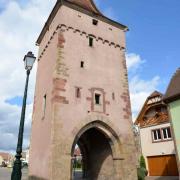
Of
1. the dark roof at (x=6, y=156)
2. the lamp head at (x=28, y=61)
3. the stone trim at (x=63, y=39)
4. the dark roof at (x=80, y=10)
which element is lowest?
the lamp head at (x=28, y=61)

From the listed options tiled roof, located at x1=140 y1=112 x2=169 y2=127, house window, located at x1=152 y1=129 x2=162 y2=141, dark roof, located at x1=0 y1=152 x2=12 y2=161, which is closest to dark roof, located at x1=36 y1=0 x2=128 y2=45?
tiled roof, located at x1=140 y1=112 x2=169 y2=127

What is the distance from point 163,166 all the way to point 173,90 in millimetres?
8702

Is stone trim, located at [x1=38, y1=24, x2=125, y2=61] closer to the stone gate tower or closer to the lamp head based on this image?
the stone gate tower

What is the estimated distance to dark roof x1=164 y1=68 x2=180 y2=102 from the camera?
47.7 ft

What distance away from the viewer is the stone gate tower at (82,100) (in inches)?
516

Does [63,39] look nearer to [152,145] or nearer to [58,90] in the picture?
[58,90]

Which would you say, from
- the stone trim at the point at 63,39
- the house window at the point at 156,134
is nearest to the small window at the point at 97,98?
the stone trim at the point at 63,39

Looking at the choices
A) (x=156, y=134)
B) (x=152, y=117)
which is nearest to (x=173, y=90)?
(x=156, y=134)

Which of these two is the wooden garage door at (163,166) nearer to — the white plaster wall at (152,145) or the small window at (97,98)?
the white plaster wall at (152,145)

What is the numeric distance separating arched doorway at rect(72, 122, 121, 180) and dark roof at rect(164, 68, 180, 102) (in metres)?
4.39

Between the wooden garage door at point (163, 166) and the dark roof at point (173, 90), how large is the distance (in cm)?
717

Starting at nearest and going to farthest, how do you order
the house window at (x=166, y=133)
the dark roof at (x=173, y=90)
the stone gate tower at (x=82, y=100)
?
the stone gate tower at (x=82, y=100) < the dark roof at (x=173, y=90) < the house window at (x=166, y=133)

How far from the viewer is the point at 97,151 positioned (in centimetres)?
1648

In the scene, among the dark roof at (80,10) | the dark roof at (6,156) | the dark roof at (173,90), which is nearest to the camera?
the dark roof at (173,90)
